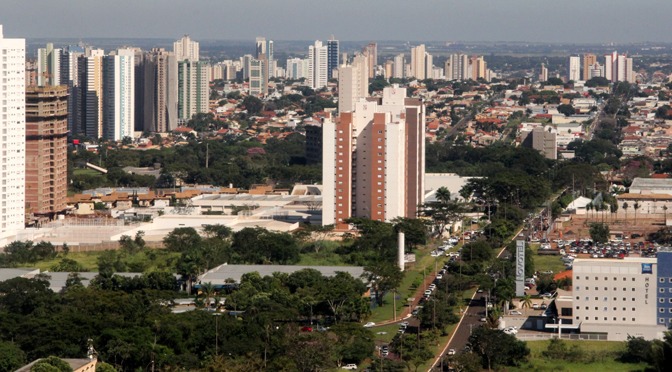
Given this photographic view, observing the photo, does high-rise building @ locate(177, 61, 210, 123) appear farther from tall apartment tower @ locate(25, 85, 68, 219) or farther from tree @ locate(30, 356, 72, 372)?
tree @ locate(30, 356, 72, 372)

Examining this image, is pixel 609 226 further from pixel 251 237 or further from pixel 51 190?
pixel 51 190

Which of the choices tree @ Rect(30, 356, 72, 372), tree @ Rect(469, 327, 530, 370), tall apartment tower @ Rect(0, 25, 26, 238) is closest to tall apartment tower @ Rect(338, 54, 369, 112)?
tall apartment tower @ Rect(0, 25, 26, 238)

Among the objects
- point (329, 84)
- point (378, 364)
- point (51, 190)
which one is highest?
point (329, 84)

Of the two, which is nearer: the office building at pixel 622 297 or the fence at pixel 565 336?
the fence at pixel 565 336

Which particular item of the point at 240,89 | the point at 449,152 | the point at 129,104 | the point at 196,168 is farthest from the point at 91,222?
the point at 240,89

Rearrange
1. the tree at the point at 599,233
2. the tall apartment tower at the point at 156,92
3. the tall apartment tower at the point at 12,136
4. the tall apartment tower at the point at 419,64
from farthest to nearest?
1. the tall apartment tower at the point at 419,64
2. the tall apartment tower at the point at 156,92
3. the tree at the point at 599,233
4. the tall apartment tower at the point at 12,136

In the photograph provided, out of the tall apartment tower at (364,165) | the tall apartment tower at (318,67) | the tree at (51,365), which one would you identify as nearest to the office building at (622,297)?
the tree at (51,365)

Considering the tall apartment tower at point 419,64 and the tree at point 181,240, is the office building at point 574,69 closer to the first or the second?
the tall apartment tower at point 419,64
